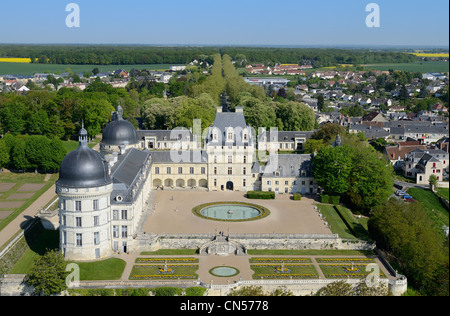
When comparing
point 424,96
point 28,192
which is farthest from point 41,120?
point 424,96

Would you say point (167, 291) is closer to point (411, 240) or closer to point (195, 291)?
point (195, 291)

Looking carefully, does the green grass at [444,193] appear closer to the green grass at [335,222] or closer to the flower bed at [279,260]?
the flower bed at [279,260]

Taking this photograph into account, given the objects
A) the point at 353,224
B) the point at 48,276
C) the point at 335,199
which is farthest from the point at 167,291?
the point at 335,199

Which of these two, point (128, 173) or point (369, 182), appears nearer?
point (128, 173)

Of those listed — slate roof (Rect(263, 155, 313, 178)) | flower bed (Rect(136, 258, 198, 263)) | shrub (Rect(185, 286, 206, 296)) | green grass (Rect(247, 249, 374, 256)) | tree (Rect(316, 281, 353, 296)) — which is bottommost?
shrub (Rect(185, 286, 206, 296))

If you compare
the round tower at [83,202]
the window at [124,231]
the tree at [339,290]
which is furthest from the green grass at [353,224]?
the round tower at [83,202]

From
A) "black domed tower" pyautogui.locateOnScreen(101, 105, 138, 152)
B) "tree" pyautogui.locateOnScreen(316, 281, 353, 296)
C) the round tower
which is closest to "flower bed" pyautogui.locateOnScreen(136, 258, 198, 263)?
the round tower

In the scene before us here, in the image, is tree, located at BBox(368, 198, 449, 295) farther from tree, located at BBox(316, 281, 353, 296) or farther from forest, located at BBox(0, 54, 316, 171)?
forest, located at BBox(0, 54, 316, 171)
